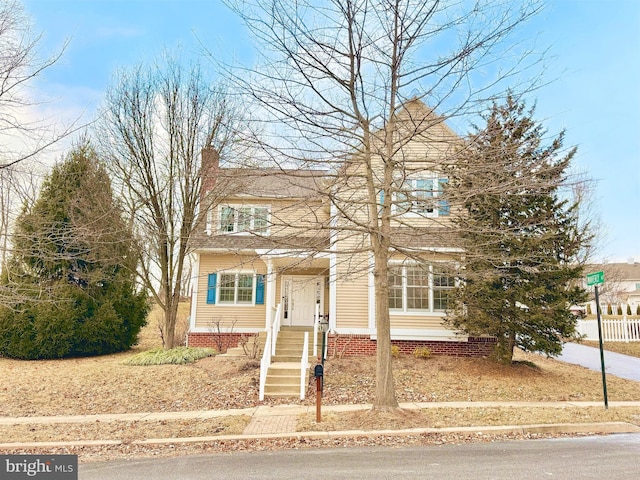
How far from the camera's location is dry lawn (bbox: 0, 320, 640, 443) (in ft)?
24.0

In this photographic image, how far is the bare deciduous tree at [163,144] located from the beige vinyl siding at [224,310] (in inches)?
58.0

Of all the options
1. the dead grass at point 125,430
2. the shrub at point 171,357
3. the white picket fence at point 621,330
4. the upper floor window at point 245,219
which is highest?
the upper floor window at point 245,219

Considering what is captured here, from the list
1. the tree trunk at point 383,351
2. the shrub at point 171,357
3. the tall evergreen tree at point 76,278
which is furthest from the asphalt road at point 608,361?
the tall evergreen tree at point 76,278

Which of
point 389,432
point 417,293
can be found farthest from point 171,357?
point 389,432

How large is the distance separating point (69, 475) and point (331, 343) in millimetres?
8302

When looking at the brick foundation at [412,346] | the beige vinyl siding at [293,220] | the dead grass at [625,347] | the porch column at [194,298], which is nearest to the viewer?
the beige vinyl siding at [293,220]

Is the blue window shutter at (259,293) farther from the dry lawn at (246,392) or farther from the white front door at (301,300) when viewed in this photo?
the dry lawn at (246,392)

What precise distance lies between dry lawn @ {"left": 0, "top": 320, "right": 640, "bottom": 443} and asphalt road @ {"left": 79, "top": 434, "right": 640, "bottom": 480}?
42.4 inches

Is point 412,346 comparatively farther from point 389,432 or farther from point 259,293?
point 389,432

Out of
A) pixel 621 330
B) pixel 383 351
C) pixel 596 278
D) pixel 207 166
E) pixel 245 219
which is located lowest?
pixel 621 330

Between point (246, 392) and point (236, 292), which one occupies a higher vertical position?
point (236, 292)

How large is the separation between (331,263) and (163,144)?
6.90m

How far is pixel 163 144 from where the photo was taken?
45.8ft

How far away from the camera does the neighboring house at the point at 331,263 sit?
853cm
